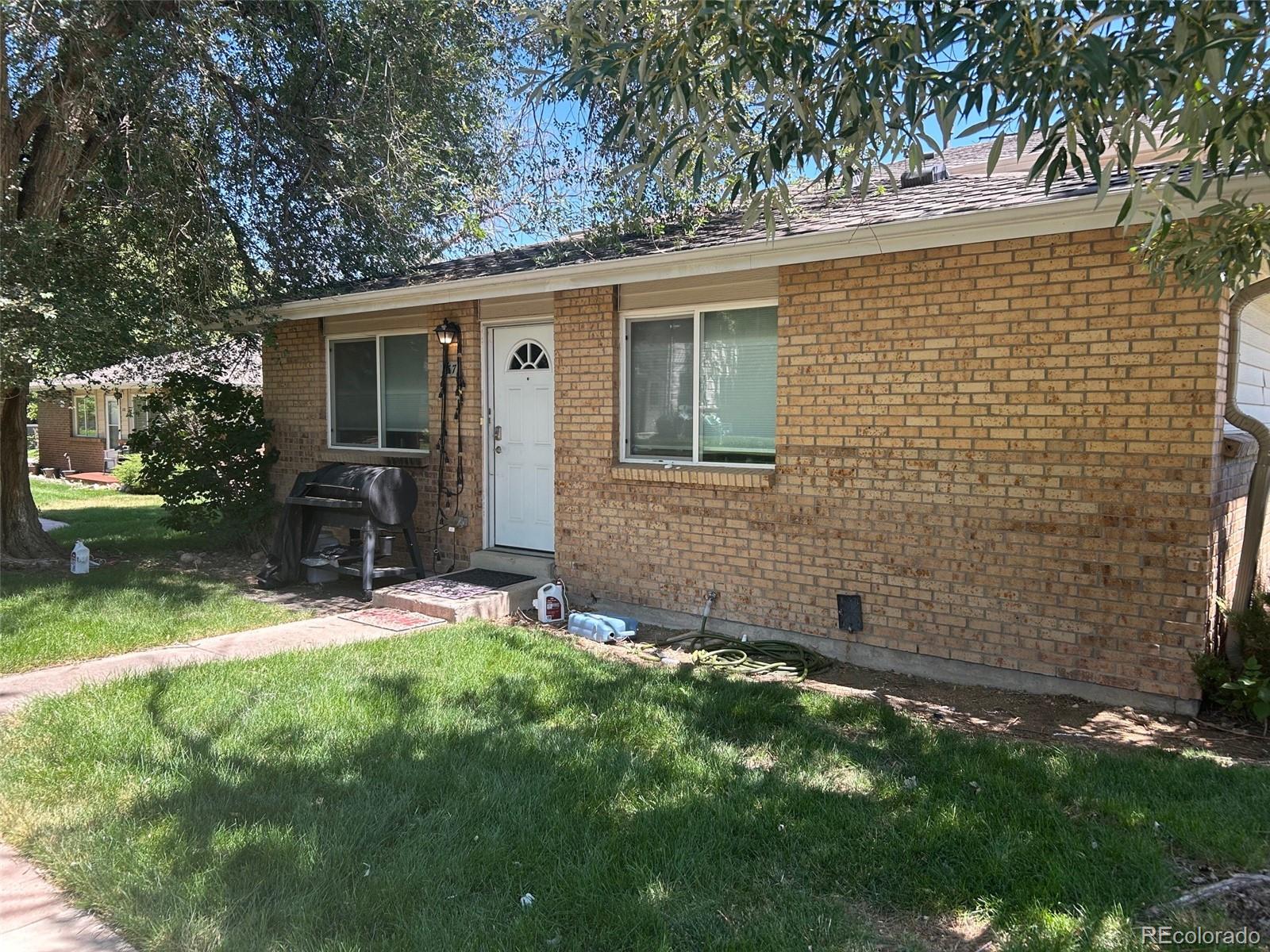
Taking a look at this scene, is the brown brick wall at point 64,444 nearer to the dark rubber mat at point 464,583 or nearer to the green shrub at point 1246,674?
the dark rubber mat at point 464,583

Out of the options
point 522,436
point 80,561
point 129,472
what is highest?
point 522,436

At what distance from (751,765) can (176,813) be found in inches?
102

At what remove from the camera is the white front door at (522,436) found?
841cm

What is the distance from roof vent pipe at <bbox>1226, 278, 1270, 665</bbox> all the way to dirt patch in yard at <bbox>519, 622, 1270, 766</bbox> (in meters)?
0.79

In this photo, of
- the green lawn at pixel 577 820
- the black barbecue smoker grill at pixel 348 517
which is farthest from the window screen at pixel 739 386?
the black barbecue smoker grill at pixel 348 517

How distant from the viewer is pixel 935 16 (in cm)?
335

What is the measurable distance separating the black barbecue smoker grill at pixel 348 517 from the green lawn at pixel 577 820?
3082 millimetres

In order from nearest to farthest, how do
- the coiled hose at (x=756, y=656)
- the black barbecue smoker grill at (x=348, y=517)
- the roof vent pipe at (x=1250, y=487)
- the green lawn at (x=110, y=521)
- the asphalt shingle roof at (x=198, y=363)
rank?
the roof vent pipe at (x=1250, y=487) → the coiled hose at (x=756, y=656) → the black barbecue smoker grill at (x=348, y=517) → the asphalt shingle roof at (x=198, y=363) → the green lawn at (x=110, y=521)

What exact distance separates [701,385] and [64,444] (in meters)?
24.7

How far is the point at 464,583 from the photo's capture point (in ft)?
26.3

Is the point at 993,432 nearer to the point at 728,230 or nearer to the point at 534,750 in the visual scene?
the point at 728,230

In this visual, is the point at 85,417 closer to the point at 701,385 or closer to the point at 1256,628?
the point at 701,385

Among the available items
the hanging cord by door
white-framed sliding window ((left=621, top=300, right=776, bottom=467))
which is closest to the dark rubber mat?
the hanging cord by door

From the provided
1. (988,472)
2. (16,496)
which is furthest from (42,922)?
(16,496)
